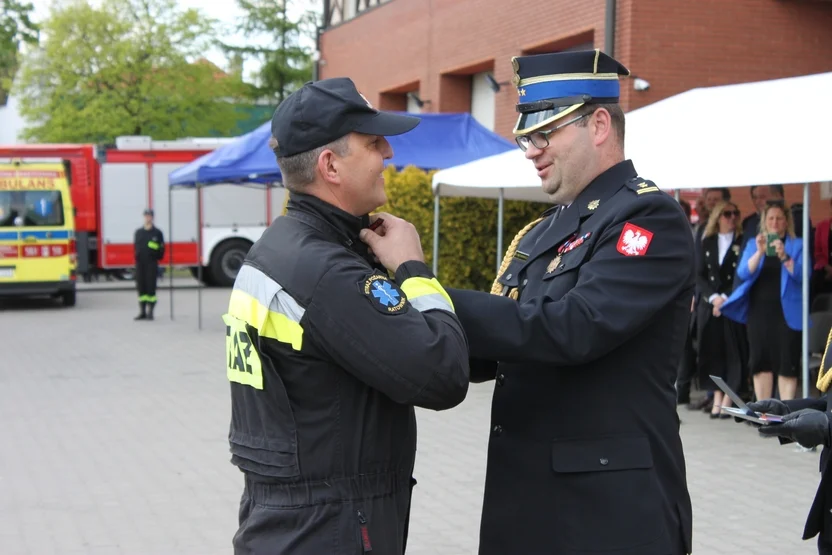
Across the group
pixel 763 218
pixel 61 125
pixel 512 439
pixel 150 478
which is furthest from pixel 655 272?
pixel 61 125

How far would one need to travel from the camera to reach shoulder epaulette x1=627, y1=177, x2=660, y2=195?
2.59 metres

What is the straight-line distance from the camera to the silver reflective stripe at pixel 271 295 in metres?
2.31

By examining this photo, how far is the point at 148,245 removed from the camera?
1830 cm

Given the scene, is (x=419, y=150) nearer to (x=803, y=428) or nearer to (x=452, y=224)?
(x=452, y=224)

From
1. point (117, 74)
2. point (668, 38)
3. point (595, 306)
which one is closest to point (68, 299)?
point (668, 38)

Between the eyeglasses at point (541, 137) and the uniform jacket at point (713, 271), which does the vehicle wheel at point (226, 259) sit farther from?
the eyeglasses at point (541, 137)

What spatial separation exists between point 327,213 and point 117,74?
32.4m

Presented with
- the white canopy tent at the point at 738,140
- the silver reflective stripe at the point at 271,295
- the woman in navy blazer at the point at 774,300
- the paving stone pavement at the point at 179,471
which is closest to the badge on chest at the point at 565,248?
the silver reflective stripe at the point at 271,295

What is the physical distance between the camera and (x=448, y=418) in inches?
377

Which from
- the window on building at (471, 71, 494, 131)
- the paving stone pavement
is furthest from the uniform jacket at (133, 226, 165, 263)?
the window on building at (471, 71, 494, 131)

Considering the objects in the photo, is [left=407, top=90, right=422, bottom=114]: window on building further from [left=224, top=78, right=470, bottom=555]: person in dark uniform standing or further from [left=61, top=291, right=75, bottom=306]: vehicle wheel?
[left=224, top=78, right=470, bottom=555]: person in dark uniform standing

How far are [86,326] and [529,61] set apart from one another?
1560 centimetres

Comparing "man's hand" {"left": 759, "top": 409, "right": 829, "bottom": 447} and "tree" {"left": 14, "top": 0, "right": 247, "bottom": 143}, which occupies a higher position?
"tree" {"left": 14, "top": 0, "right": 247, "bottom": 143}

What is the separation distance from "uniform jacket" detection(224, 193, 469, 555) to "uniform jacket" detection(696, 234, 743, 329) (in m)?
7.33
